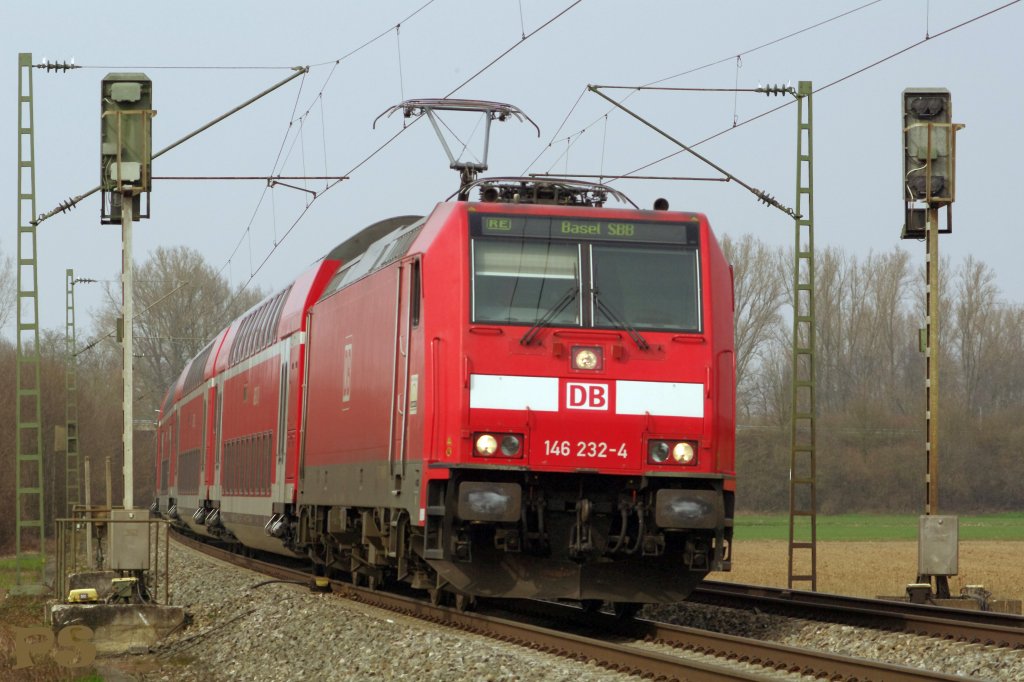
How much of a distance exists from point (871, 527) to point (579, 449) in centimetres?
4939

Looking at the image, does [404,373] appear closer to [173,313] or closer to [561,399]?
[561,399]

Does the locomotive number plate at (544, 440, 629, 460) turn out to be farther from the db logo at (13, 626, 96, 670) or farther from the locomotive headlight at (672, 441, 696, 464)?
the db logo at (13, 626, 96, 670)

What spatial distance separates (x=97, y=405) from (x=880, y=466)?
3771 centimetres

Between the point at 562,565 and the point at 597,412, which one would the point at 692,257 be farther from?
the point at 562,565

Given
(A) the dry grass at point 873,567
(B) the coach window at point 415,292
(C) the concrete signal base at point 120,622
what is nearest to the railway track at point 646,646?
(C) the concrete signal base at point 120,622

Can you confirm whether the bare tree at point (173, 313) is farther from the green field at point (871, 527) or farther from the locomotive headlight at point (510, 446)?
the locomotive headlight at point (510, 446)

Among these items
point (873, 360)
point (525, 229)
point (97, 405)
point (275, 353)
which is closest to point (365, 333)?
point (525, 229)

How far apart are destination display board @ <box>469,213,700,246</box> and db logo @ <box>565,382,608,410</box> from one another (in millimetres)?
1306

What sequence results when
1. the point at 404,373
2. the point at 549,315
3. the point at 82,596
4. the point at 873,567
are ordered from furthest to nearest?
the point at 873,567
the point at 82,596
the point at 404,373
the point at 549,315

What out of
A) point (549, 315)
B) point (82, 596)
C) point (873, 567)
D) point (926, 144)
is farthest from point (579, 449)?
point (873, 567)

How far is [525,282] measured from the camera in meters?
12.5

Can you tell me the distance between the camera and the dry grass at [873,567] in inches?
878

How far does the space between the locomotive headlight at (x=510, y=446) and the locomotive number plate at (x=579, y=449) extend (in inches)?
9.3

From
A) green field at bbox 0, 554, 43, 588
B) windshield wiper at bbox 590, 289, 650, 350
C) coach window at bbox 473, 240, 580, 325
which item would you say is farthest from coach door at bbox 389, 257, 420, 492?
green field at bbox 0, 554, 43, 588
